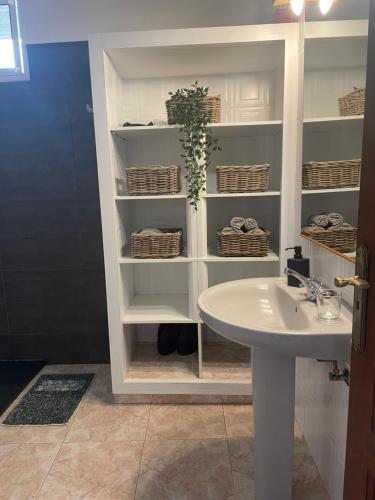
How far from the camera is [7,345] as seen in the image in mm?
2611

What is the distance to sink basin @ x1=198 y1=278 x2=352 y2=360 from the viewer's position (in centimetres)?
100

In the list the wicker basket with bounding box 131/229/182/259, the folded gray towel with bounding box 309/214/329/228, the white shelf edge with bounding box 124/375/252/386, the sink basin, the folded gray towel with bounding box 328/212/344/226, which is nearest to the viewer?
the sink basin

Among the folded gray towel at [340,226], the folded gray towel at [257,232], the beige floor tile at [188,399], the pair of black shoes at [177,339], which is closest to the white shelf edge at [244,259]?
the folded gray towel at [257,232]

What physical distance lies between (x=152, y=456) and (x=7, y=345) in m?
1.55

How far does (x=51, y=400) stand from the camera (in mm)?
2162

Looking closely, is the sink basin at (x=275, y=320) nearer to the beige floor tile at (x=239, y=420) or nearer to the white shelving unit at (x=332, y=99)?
the white shelving unit at (x=332, y=99)

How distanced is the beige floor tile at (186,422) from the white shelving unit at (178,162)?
11 cm

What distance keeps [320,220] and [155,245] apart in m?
0.91

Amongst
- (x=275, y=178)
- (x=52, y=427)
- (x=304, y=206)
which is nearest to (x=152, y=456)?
(x=52, y=427)

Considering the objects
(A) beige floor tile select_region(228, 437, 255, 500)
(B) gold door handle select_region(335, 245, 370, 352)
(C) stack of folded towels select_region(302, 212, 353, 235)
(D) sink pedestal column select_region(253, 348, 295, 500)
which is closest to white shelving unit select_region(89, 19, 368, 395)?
(C) stack of folded towels select_region(302, 212, 353, 235)

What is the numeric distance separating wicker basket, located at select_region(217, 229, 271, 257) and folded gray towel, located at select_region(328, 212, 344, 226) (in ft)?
1.75

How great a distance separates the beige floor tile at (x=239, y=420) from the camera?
1.85 meters

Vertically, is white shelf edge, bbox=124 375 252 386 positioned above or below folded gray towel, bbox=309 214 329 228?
below

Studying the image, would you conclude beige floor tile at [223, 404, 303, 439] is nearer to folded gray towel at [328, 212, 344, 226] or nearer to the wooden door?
the wooden door
